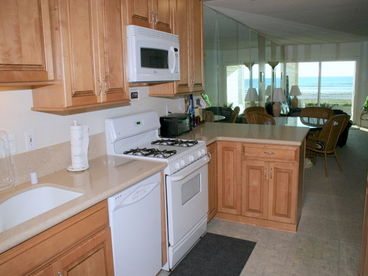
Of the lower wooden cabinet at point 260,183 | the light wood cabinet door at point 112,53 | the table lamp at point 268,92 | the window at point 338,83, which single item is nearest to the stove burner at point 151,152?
the light wood cabinet door at point 112,53

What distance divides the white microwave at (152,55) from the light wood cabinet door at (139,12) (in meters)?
0.07

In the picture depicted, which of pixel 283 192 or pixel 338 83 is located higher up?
pixel 338 83

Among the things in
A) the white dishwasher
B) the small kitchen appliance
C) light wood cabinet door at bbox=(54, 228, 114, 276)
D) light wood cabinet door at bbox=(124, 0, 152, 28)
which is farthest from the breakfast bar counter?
light wood cabinet door at bbox=(54, 228, 114, 276)

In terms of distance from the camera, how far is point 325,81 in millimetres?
10273

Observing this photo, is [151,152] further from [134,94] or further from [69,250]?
[69,250]

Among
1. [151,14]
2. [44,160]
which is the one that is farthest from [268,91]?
[44,160]

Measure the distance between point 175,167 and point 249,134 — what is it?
124 cm

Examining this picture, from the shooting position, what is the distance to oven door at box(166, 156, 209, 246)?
8.25ft

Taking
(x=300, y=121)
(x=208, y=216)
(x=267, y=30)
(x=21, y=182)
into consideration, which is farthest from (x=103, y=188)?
(x=267, y=30)

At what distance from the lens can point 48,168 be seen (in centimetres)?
220

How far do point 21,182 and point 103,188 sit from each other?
1.73 feet

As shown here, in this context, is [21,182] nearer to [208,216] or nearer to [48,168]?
[48,168]

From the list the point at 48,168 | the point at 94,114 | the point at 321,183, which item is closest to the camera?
the point at 48,168

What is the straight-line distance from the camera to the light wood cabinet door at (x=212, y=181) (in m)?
3.29
